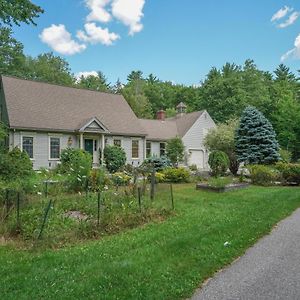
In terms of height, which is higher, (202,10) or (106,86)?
(106,86)

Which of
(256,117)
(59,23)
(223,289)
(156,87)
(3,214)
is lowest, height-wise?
(223,289)

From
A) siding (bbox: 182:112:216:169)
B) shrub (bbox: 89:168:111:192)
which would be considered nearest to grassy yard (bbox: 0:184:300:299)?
shrub (bbox: 89:168:111:192)

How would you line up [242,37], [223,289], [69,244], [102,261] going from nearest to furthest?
[223,289] < [102,261] < [69,244] < [242,37]

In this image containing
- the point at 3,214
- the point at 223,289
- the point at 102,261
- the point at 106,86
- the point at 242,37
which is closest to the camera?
the point at 223,289

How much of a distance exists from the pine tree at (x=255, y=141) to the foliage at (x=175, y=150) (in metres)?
5.23

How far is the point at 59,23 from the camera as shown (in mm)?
19953

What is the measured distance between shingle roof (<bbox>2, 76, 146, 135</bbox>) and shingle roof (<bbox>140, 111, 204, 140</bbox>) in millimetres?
3369

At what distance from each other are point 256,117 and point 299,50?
558 cm

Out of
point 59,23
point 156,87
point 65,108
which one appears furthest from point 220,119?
point 59,23

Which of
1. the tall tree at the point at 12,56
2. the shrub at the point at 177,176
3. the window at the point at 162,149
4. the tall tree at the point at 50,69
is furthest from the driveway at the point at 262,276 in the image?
the tall tree at the point at 50,69

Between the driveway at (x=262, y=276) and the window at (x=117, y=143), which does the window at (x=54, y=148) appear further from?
the driveway at (x=262, y=276)

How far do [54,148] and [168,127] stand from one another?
44.2 feet

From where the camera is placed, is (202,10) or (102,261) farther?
(202,10)

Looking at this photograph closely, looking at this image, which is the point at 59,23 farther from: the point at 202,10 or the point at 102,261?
the point at 102,261
